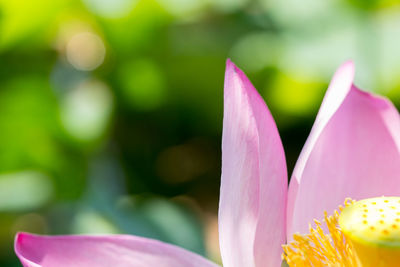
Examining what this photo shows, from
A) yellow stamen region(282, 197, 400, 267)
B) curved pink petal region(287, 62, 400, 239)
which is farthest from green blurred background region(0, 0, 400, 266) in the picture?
yellow stamen region(282, 197, 400, 267)

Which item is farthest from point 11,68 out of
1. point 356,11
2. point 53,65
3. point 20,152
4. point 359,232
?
point 359,232

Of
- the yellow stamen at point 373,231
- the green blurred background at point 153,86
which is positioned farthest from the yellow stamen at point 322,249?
the green blurred background at point 153,86

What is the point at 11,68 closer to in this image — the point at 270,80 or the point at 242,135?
the point at 270,80

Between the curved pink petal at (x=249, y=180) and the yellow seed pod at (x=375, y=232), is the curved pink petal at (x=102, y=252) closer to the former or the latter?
the curved pink petal at (x=249, y=180)

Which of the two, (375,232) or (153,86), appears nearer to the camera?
(375,232)

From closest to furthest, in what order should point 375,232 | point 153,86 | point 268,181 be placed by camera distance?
1. point 375,232
2. point 268,181
3. point 153,86

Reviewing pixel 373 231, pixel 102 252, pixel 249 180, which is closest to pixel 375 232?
pixel 373 231

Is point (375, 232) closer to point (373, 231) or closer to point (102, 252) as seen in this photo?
point (373, 231)

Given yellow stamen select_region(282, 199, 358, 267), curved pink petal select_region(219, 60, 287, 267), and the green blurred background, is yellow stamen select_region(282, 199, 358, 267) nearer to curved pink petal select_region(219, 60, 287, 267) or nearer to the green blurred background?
curved pink petal select_region(219, 60, 287, 267)
